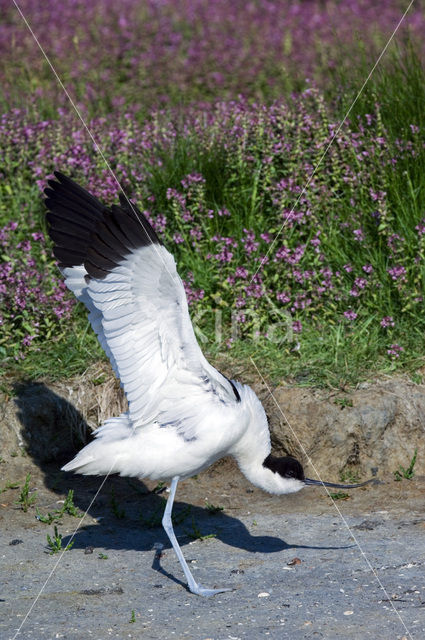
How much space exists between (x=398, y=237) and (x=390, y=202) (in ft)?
1.52

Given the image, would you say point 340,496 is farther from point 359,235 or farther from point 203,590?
point 359,235

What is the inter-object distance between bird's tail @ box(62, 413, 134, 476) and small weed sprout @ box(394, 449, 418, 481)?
160 centimetres

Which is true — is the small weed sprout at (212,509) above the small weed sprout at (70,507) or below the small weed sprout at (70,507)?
below

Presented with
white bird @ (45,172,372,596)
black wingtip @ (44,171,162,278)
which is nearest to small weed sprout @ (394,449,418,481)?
white bird @ (45,172,372,596)

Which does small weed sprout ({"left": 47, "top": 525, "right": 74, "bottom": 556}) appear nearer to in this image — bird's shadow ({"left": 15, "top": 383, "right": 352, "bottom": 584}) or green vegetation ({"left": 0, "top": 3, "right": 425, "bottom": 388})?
A: bird's shadow ({"left": 15, "top": 383, "right": 352, "bottom": 584})

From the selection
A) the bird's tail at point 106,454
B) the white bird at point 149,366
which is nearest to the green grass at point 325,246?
the white bird at point 149,366

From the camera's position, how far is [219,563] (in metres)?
4.50

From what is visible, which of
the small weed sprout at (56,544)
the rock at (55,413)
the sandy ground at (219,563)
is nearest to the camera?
the sandy ground at (219,563)

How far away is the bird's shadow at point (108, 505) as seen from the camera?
4.72m

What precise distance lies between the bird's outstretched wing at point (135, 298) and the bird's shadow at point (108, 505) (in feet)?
2.50

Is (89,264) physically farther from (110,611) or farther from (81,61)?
(81,61)

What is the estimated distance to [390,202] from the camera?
6254 millimetres

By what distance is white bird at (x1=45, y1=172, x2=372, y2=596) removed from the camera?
3.99 metres

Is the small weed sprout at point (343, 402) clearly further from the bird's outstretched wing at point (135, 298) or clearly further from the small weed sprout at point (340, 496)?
the bird's outstretched wing at point (135, 298)
